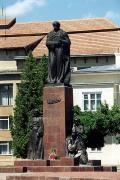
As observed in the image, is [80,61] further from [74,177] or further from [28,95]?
[74,177]

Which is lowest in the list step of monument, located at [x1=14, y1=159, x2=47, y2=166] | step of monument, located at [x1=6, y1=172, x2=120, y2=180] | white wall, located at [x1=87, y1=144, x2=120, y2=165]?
step of monument, located at [x1=6, y1=172, x2=120, y2=180]

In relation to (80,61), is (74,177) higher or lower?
lower

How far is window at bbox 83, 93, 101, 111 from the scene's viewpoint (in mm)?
53856

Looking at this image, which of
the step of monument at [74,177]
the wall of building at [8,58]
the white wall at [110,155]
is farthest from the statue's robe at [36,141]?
the wall of building at [8,58]

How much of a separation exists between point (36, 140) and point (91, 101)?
24376 mm

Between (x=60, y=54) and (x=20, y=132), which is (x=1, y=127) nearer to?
(x=20, y=132)

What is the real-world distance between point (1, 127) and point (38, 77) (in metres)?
12.8

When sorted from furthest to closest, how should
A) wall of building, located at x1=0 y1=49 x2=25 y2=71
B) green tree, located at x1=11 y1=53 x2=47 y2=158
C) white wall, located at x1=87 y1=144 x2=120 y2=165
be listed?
wall of building, located at x1=0 y1=49 x2=25 y2=71, green tree, located at x1=11 y1=53 x2=47 y2=158, white wall, located at x1=87 y1=144 x2=120 y2=165

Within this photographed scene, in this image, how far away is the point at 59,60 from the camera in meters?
29.2

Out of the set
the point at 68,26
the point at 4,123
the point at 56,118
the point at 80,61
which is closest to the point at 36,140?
the point at 56,118

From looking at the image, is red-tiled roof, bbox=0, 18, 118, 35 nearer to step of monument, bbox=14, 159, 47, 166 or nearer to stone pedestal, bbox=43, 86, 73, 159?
stone pedestal, bbox=43, 86, 73, 159

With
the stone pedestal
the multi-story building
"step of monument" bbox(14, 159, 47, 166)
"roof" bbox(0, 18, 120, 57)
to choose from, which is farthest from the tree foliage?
"roof" bbox(0, 18, 120, 57)

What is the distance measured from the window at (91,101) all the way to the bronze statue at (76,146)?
2553cm

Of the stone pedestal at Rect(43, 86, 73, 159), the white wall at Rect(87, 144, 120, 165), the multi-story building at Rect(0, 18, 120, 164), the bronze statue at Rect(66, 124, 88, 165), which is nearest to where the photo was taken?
the bronze statue at Rect(66, 124, 88, 165)
